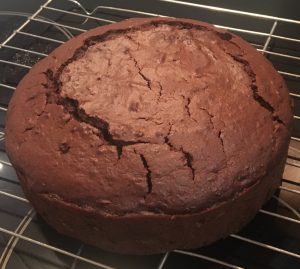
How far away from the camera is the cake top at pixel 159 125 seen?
955 millimetres

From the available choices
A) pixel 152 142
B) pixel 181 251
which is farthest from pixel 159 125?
pixel 181 251

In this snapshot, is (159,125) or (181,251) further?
(181,251)

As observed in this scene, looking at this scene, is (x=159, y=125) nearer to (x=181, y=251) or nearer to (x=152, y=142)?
(x=152, y=142)

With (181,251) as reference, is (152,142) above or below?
above

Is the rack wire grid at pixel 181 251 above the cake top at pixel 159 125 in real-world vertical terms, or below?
below

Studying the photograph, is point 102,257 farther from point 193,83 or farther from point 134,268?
point 193,83

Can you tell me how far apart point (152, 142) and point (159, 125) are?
0.12 feet

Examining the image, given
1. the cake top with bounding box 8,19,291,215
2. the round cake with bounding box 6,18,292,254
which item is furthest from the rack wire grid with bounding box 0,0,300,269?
the cake top with bounding box 8,19,291,215

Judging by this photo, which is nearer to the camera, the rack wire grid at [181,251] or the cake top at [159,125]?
the cake top at [159,125]

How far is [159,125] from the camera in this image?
98cm

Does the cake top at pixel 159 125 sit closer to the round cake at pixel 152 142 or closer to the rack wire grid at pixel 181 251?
the round cake at pixel 152 142

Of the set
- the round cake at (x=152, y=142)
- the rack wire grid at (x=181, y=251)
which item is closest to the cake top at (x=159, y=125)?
the round cake at (x=152, y=142)

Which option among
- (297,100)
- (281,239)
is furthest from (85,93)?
(297,100)

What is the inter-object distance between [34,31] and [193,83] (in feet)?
2.78
